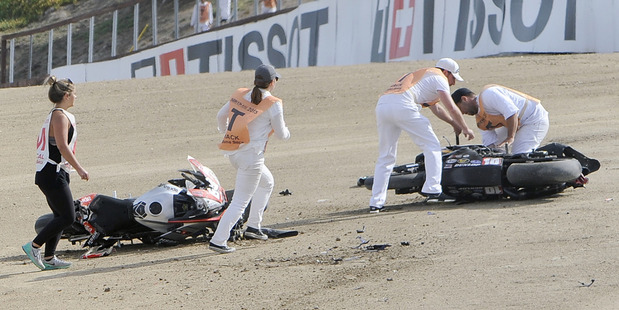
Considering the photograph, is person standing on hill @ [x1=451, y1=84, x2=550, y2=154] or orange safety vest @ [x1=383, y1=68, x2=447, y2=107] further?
person standing on hill @ [x1=451, y1=84, x2=550, y2=154]

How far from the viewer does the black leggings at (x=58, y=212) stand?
922 cm

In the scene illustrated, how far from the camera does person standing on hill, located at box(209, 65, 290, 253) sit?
954 cm

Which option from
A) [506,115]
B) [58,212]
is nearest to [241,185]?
[58,212]

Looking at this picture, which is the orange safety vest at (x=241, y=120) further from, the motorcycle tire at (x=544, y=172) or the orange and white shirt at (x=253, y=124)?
the motorcycle tire at (x=544, y=172)

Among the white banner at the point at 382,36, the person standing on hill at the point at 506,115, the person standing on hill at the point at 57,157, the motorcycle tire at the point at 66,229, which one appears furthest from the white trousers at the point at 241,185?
the white banner at the point at 382,36

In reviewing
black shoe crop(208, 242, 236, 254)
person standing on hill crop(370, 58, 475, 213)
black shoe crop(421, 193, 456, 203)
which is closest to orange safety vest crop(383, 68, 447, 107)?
person standing on hill crop(370, 58, 475, 213)

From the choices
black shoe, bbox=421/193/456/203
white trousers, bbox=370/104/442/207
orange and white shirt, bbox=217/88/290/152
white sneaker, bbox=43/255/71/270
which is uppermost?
orange and white shirt, bbox=217/88/290/152

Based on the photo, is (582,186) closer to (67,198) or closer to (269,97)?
(269,97)

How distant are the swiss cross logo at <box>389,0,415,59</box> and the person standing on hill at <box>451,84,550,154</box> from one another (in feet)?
42.6

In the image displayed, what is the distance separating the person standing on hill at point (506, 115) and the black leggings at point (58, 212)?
4.79 metres

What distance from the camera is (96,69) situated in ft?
99.2

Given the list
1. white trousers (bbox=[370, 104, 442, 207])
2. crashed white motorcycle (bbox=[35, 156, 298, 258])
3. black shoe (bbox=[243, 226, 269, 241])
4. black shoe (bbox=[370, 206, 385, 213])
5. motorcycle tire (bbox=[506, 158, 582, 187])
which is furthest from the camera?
black shoe (bbox=[370, 206, 385, 213])

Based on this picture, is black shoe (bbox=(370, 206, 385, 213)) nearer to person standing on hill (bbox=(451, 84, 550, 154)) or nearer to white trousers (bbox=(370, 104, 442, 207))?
white trousers (bbox=(370, 104, 442, 207))

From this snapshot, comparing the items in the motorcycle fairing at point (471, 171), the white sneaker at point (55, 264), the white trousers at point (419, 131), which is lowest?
the white sneaker at point (55, 264)
